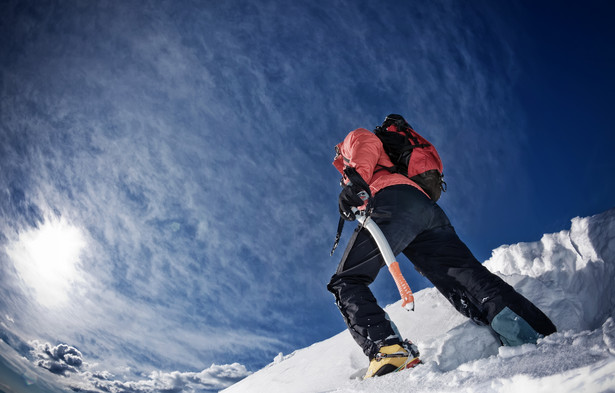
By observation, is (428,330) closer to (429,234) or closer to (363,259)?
(429,234)

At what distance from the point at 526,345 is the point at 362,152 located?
1986 millimetres

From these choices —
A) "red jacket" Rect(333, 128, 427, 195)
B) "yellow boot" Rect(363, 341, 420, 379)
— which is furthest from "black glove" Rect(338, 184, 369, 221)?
"yellow boot" Rect(363, 341, 420, 379)

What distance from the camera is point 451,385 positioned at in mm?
1332

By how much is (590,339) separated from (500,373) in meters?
0.50

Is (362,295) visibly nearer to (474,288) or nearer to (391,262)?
(391,262)

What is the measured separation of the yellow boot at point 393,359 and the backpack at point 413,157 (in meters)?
1.60

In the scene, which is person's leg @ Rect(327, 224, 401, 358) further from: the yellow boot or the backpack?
the backpack

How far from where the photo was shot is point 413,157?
320cm

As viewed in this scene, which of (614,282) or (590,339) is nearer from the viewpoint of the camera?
(590,339)

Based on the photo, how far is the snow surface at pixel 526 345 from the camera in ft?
3.64

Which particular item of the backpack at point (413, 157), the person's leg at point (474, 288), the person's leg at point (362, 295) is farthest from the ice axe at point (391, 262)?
the backpack at point (413, 157)

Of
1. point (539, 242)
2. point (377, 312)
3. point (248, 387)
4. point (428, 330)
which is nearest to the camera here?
point (377, 312)

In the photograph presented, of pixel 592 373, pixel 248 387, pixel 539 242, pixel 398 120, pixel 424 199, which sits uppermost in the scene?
pixel 398 120

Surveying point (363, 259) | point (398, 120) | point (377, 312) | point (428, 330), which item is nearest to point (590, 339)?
point (377, 312)
